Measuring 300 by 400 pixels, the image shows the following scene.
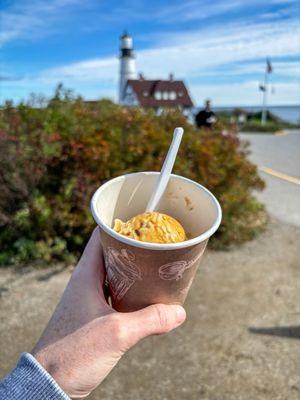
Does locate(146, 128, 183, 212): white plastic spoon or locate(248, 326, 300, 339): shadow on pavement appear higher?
locate(146, 128, 183, 212): white plastic spoon

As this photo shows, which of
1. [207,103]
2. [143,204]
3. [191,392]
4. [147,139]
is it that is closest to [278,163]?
[207,103]

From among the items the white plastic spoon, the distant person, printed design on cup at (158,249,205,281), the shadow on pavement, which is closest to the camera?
printed design on cup at (158,249,205,281)

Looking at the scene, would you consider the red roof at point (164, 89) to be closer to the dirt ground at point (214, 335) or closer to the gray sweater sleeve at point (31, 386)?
the dirt ground at point (214, 335)

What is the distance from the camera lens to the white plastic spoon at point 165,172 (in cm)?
152

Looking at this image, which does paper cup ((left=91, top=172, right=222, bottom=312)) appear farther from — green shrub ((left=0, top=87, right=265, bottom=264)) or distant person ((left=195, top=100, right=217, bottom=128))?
distant person ((left=195, top=100, right=217, bottom=128))

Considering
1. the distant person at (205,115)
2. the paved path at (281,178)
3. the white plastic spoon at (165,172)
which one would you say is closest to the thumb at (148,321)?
the white plastic spoon at (165,172)

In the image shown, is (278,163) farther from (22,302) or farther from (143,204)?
(143,204)

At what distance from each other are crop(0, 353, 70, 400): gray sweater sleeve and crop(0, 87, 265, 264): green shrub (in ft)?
10.7

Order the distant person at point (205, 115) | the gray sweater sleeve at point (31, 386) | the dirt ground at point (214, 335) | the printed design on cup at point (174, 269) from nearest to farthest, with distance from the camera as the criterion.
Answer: the gray sweater sleeve at point (31, 386)
the printed design on cup at point (174, 269)
the dirt ground at point (214, 335)
the distant person at point (205, 115)

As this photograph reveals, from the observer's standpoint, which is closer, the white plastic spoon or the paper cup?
the paper cup

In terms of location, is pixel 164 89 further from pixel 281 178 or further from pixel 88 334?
pixel 88 334

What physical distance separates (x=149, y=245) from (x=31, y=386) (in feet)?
1.76

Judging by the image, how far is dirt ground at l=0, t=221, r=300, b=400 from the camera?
3074 millimetres

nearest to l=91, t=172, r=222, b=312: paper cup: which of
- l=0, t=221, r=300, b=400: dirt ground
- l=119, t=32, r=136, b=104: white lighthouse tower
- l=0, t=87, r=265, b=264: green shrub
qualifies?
l=0, t=221, r=300, b=400: dirt ground
